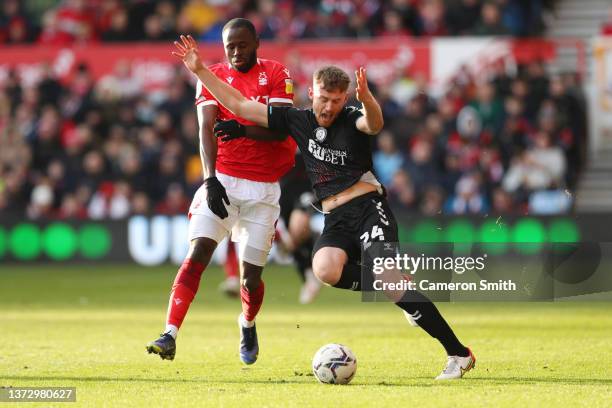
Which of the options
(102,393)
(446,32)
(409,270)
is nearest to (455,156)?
(446,32)

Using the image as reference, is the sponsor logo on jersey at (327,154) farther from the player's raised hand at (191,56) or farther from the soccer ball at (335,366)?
the soccer ball at (335,366)

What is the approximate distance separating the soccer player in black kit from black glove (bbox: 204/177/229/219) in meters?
0.39

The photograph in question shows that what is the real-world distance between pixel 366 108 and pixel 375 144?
12.3 meters

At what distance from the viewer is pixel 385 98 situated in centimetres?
2077

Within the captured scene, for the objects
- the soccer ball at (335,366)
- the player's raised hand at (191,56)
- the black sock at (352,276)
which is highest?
the player's raised hand at (191,56)

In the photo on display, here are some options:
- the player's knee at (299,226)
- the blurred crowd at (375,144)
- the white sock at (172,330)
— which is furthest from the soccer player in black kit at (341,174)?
the blurred crowd at (375,144)

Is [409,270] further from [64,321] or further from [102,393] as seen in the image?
[64,321]

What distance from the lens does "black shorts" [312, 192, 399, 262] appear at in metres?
8.67

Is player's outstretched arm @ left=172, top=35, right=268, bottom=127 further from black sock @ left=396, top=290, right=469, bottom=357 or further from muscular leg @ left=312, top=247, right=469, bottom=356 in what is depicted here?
black sock @ left=396, top=290, right=469, bottom=357

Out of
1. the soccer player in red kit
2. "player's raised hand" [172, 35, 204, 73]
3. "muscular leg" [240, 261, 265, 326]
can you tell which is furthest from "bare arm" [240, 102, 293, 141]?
"muscular leg" [240, 261, 265, 326]

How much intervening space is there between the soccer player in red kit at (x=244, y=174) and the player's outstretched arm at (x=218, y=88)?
0.27 meters

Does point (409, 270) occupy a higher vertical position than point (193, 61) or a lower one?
lower

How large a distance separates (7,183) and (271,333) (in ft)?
36.6

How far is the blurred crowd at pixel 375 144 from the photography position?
774 inches
